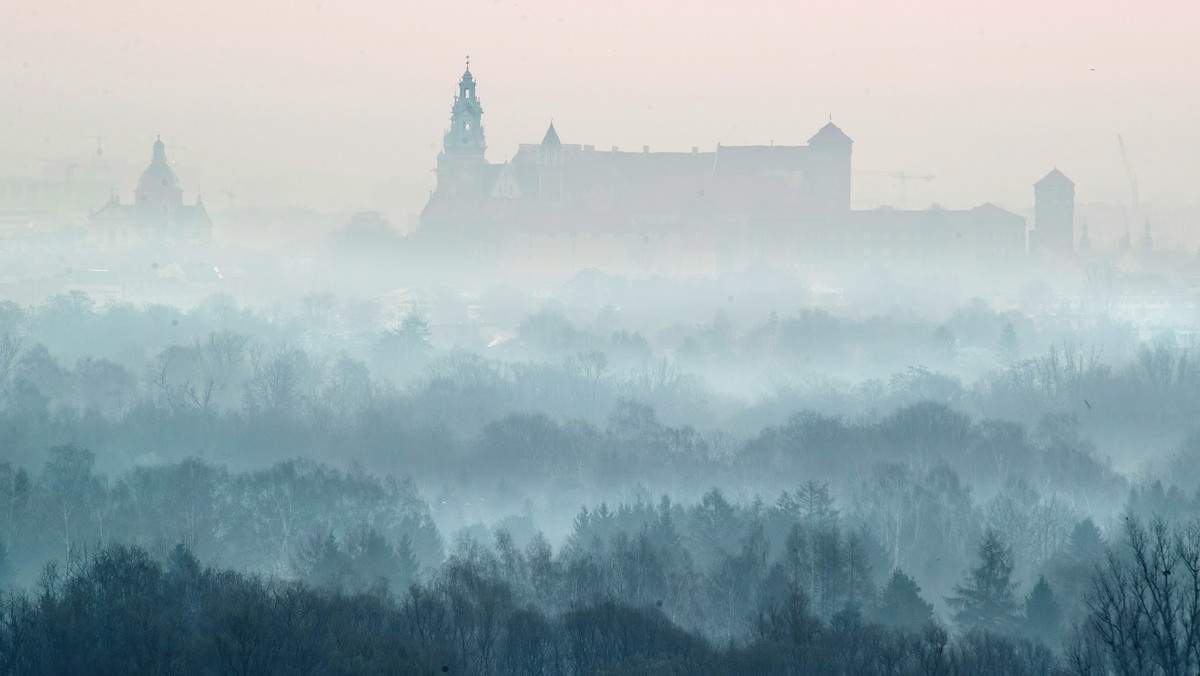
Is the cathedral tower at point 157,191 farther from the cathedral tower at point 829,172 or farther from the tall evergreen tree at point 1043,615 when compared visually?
the tall evergreen tree at point 1043,615

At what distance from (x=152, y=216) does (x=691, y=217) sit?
90.8ft

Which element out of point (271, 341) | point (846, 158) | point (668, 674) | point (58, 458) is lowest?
point (668, 674)

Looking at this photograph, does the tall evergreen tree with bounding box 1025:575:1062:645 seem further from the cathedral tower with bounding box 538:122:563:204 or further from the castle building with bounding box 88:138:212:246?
the castle building with bounding box 88:138:212:246

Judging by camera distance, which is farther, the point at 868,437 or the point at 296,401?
the point at 296,401

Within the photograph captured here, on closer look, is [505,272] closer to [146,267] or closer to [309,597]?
[146,267]

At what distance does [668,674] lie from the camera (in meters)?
18.3

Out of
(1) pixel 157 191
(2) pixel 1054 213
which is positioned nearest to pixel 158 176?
(1) pixel 157 191

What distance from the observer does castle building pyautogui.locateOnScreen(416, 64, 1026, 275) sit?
299 feet

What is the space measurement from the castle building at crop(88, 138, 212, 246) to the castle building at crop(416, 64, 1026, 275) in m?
17.1

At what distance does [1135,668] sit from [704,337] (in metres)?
51.6

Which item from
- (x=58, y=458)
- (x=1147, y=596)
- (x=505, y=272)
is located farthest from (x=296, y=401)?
(x=505, y=272)

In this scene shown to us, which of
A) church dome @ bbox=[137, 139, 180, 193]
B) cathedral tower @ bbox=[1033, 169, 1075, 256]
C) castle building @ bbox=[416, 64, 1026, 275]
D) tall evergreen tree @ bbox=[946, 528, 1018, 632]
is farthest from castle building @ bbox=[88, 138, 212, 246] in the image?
tall evergreen tree @ bbox=[946, 528, 1018, 632]

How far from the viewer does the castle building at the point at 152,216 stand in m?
103

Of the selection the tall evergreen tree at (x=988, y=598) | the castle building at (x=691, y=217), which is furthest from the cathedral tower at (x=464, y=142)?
the tall evergreen tree at (x=988, y=598)
